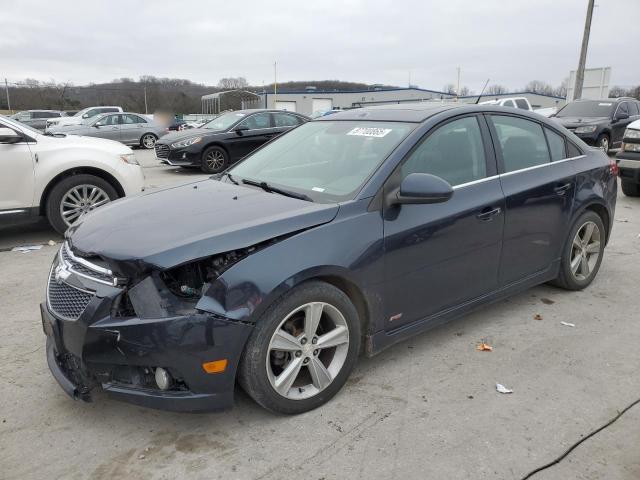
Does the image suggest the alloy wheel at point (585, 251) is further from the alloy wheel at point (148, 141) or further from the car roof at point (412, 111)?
the alloy wheel at point (148, 141)

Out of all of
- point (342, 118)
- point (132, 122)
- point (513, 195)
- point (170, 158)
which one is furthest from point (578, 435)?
point (132, 122)

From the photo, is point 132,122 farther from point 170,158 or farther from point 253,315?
point 253,315

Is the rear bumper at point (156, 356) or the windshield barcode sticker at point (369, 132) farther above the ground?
the windshield barcode sticker at point (369, 132)

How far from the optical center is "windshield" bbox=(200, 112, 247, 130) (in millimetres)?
12953

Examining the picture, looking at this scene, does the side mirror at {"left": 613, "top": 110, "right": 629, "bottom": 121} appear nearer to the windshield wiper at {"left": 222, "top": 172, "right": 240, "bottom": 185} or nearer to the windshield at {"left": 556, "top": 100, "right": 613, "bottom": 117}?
the windshield at {"left": 556, "top": 100, "right": 613, "bottom": 117}

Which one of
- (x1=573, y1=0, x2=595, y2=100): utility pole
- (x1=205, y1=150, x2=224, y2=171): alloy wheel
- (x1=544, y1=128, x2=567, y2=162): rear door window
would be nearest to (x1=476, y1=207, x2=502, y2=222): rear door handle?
(x1=544, y1=128, x2=567, y2=162): rear door window

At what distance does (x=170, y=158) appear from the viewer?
40.9 feet

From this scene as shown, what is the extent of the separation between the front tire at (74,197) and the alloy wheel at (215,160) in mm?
6001

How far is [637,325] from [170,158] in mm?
10763

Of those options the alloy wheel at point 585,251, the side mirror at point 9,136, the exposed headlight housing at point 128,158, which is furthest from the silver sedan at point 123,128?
the alloy wheel at point 585,251

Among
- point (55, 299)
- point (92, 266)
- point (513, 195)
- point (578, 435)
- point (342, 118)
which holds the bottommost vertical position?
point (578, 435)

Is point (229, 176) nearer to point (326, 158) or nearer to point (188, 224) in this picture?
point (326, 158)

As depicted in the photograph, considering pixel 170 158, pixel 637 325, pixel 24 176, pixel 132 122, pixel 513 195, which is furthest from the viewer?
pixel 132 122

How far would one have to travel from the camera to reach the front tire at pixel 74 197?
6.13 meters
